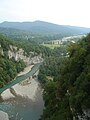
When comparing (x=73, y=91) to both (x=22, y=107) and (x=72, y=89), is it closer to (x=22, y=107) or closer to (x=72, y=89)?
(x=72, y=89)

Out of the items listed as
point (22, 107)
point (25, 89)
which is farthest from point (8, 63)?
point (22, 107)

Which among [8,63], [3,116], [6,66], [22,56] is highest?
[3,116]

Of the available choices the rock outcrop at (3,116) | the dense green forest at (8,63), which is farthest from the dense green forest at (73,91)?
the dense green forest at (8,63)

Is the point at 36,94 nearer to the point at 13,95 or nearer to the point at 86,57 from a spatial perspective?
the point at 13,95

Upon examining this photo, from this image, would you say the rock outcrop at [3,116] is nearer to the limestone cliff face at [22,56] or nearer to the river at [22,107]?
the river at [22,107]

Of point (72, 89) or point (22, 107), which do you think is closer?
point (72, 89)

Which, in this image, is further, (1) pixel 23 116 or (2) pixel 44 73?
(2) pixel 44 73

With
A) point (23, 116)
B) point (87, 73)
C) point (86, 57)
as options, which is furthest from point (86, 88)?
point (23, 116)

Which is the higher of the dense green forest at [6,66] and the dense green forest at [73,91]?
the dense green forest at [73,91]

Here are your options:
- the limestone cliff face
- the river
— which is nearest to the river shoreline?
the river
